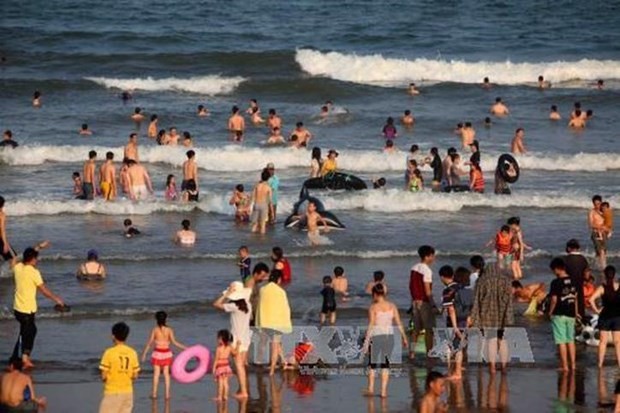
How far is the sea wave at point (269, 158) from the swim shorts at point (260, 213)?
24.3 ft

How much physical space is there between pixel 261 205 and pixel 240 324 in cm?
1030

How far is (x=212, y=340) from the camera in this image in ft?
62.3

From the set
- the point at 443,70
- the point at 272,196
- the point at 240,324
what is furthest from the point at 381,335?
the point at 443,70

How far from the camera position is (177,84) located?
Answer: 46906mm

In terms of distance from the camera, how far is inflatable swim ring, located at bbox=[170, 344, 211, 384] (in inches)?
642

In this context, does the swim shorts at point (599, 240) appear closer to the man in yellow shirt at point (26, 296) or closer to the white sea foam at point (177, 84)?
the man in yellow shirt at point (26, 296)

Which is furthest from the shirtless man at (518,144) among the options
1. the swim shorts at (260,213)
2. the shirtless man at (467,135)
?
the swim shorts at (260,213)

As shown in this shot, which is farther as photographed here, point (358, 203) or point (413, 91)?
point (413, 91)

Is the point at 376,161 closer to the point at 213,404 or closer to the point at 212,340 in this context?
the point at 212,340

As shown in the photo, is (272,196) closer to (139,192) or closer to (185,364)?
(139,192)

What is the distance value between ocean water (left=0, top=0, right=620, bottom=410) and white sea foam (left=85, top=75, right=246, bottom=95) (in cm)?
13

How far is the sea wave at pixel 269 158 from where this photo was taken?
112 feet

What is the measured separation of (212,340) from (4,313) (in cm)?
336

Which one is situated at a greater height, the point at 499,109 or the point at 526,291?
the point at 499,109
